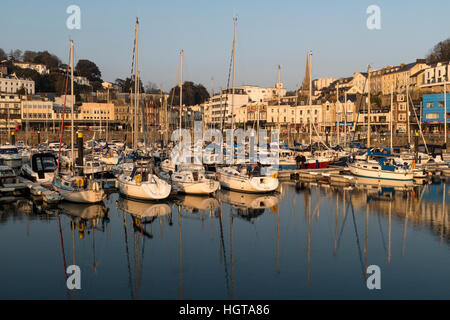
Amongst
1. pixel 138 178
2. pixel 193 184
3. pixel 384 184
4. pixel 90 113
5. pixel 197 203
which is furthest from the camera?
pixel 90 113

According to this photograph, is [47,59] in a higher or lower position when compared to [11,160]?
higher

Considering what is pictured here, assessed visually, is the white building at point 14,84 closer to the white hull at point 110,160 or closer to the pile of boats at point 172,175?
the white hull at point 110,160

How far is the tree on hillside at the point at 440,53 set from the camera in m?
104

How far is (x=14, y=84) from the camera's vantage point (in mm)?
119125

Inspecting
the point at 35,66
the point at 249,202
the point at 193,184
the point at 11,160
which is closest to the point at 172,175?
the point at 193,184

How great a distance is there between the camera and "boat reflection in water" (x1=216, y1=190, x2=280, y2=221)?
79.5 feet

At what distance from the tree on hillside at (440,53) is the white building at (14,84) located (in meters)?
100

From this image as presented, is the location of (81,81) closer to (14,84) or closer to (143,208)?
(14,84)

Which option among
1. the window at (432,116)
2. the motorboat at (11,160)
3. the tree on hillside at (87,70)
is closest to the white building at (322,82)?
the window at (432,116)

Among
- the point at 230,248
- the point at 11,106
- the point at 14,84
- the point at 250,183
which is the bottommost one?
the point at 230,248

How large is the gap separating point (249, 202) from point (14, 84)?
11030cm

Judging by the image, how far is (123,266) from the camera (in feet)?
51.7

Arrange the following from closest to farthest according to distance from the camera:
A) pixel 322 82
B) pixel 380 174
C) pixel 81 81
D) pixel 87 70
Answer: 1. pixel 380 174
2. pixel 81 81
3. pixel 322 82
4. pixel 87 70

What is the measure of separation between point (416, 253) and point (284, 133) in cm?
7192
